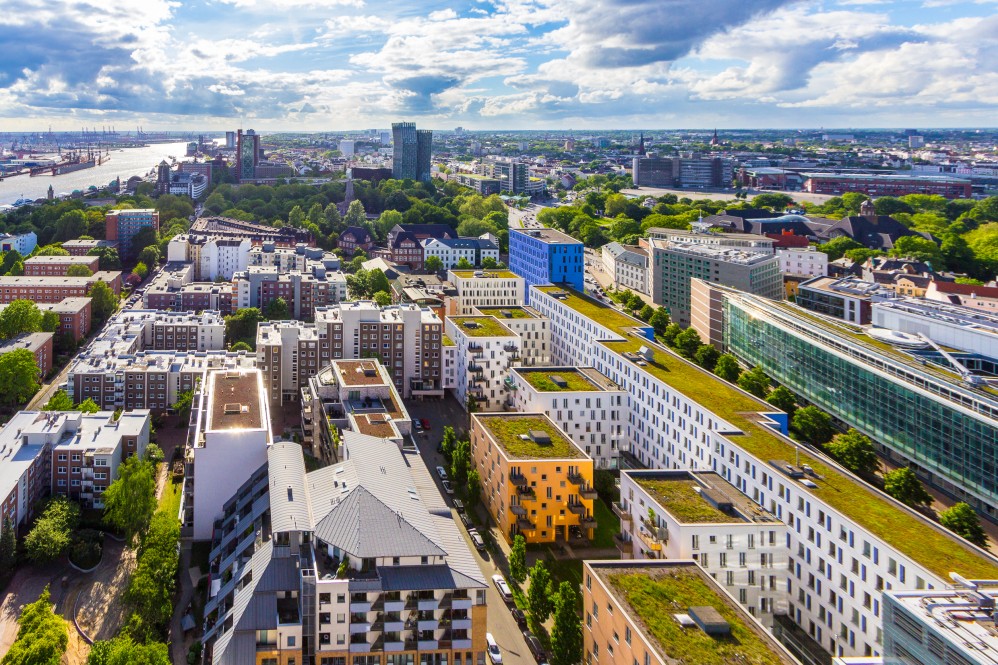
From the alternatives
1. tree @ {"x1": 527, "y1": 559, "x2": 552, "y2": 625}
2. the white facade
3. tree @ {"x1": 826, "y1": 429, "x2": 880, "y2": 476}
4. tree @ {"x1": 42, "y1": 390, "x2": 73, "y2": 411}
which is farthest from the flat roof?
the white facade

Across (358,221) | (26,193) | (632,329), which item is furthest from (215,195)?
(632,329)

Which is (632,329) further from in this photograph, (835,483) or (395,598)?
(395,598)

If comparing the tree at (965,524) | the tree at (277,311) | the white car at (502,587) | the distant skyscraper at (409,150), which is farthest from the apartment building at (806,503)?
the distant skyscraper at (409,150)

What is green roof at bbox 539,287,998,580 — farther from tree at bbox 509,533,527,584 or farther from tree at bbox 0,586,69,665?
tree at bbox 0,586,69,665

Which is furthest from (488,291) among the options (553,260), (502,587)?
(502,587)

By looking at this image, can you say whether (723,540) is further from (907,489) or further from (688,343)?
(688,343)

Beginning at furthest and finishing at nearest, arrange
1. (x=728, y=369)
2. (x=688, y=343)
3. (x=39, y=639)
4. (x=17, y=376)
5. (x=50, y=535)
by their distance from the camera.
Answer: (x=688, y=343), (x=728, y=369), (x=17, y=376), (x=50, y=535), (x=39, y=639)
